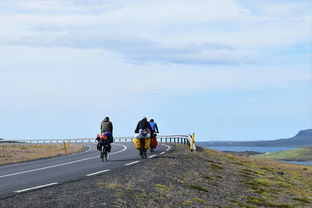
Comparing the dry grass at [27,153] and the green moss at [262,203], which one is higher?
the dry grass at [27,153]

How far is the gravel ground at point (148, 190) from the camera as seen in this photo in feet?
44.0

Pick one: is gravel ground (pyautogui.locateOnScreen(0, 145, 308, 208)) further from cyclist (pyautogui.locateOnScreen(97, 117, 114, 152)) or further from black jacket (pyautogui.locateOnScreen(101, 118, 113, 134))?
black jacket (pyautogui.locateOnScreen(101, 118, 113, 134))

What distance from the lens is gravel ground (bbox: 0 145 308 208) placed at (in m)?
13.4

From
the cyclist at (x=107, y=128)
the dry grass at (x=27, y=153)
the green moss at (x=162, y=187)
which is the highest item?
the cyclist at (x=107, y=128)

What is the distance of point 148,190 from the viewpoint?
653 inches

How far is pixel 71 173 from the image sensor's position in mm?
20875

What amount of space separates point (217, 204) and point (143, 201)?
399cm

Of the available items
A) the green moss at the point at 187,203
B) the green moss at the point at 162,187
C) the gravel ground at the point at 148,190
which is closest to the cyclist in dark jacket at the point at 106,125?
the gravel ground at the point at 148,190

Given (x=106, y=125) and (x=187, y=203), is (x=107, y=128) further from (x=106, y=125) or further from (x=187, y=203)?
(x=187, y=203)

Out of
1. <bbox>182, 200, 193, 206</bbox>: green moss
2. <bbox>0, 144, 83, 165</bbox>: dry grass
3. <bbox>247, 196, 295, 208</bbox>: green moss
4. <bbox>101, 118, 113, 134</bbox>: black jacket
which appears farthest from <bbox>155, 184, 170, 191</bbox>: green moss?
<bbox>0, 144, 83, 165</bbox>: dry grass

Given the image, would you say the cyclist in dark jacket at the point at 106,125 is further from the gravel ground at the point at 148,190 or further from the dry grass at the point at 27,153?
the dry grass at the point at 27,153

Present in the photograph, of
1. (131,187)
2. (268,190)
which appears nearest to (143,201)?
(131,187)

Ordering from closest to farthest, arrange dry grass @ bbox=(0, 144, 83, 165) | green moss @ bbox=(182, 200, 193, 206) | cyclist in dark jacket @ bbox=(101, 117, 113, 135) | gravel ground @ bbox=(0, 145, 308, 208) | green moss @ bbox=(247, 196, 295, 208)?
gravel ground @ bbox=(0, 145, 308, 208) → green moss @ bbox=(182, 200, 193, 206) → green moss @ bbox=(247, 196, 295, 208) → cyclist in dark jacket @ bbox=(101, 117, 113, 135) → dry grass @ bbox=(0, 144, 83, 165)

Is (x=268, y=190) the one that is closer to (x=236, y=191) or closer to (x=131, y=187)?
(x=236, y=191)
